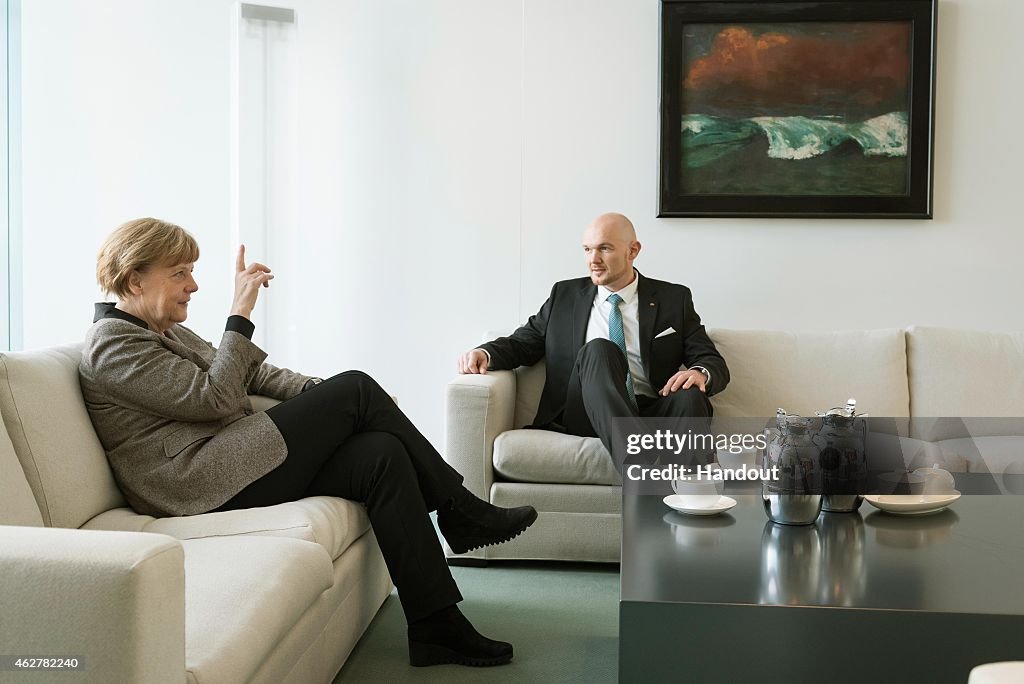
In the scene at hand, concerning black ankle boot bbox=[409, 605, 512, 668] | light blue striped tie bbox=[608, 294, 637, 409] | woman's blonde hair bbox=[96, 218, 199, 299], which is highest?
woman's blonde hair bbox=[96, 218, 199, 299]

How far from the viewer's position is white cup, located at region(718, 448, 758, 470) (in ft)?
7.69

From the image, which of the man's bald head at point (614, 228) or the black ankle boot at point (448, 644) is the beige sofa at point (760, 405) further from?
the black ankle boot at point (448, 644)

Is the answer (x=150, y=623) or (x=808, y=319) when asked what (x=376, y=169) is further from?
(x=150, y=623)

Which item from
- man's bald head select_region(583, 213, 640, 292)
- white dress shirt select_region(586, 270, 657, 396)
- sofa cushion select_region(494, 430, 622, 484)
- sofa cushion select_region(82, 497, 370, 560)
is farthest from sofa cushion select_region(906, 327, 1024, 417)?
sofa cushion select_region(82, 497, 370, 560)

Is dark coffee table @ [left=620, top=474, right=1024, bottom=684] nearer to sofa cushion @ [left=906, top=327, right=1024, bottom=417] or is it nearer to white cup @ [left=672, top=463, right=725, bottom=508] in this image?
white cup @ [left=672, top=463, right=725, bottom=508]

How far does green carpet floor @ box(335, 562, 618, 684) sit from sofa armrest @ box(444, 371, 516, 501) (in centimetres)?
31

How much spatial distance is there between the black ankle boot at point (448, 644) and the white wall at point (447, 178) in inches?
74.3

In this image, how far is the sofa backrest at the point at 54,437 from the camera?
1.97 metres

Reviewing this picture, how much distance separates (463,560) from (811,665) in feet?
5.98

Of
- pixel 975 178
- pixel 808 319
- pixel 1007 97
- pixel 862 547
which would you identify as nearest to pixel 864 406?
pixel 808 319

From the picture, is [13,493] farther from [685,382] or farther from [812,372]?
[812,372]

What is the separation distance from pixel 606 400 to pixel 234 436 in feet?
4.22

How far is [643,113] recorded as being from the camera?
13.1 feet

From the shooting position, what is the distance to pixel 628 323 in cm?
363
